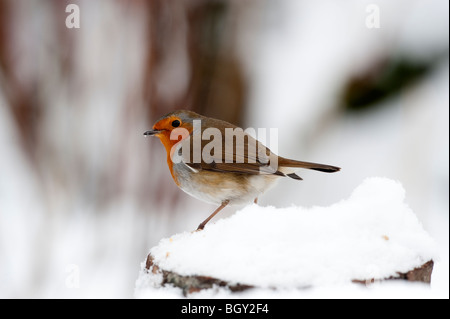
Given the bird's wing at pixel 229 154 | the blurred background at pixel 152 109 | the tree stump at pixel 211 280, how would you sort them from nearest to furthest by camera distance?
the tree stump at pixel 211 280 → the bird's wing at pixel 229 154 → the blurred background at pixel 152 109

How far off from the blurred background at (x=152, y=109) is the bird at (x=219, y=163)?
61 cm

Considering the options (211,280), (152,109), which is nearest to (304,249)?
(211,280)

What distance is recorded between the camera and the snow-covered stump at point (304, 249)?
153cm

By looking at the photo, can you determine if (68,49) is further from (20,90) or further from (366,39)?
(366,39)

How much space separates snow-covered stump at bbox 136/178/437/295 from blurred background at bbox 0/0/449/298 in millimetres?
1192

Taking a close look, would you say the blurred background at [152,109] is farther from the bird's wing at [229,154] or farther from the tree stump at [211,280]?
the tree stump at [211,280]

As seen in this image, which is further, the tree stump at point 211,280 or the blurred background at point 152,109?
the blurred background at point 152,109

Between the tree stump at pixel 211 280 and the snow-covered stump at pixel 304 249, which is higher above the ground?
the snow-covered stump at pixel 304 249

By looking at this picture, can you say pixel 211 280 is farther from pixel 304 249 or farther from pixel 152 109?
pixel 152 109

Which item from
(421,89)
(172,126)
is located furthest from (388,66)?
(172,126)

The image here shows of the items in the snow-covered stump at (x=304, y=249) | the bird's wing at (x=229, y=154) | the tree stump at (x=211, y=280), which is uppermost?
the bird's wing at (x=229, y=154)

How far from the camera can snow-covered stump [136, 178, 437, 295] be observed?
1.53m

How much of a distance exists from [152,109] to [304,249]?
1.59m

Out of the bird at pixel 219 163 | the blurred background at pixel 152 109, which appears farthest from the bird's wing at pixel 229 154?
the blurred background at pixel 152 109
